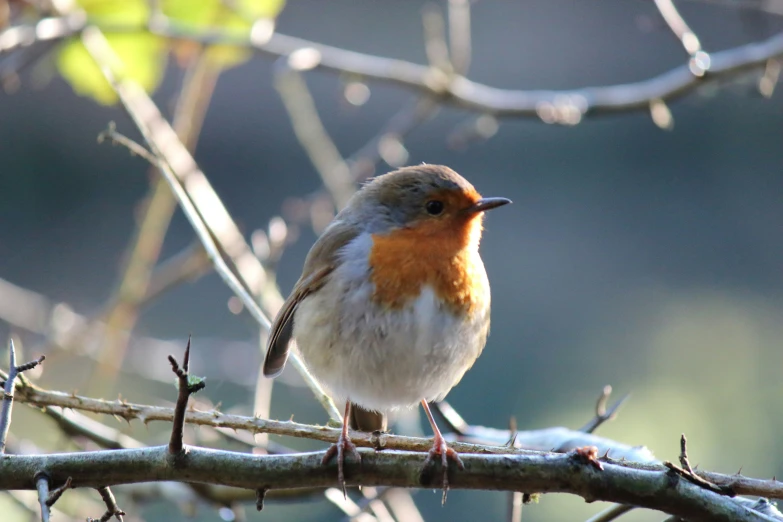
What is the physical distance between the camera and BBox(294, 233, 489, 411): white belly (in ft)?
8.50

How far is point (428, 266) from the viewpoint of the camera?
104 inches

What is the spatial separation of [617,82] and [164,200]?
5.17 metres

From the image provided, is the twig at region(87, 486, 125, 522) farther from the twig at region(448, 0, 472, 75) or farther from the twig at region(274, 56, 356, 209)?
the twig at region(448, 0, 472, 75)

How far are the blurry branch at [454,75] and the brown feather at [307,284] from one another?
44.2 inches

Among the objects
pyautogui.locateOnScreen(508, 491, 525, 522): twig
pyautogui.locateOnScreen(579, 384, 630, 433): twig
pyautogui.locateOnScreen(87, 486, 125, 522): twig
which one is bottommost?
pyautogui.locateOnScreen(87, 486, 125, 522): twig

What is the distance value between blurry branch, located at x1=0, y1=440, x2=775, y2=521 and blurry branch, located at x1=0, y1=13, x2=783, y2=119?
1.95 meters

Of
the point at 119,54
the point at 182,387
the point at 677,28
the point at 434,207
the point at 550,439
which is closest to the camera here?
the point at 182,387

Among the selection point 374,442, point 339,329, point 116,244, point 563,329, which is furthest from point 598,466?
point 116,244

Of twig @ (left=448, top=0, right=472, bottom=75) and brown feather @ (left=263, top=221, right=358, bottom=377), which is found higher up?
twig @ (left=448, top=0, right=472, bottom=75)

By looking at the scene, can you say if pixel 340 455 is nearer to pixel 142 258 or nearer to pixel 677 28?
pixel 142 258

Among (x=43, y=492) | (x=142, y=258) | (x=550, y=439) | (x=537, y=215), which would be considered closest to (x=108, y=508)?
(x=43, y=492)

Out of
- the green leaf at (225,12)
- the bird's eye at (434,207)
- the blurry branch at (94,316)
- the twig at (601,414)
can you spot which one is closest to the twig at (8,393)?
the bird's eye at (434,207)

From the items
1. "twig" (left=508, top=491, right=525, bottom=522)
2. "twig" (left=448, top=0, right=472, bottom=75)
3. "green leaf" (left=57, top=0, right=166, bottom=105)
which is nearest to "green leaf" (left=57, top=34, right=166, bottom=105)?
"green leaf" (left=57, top=0, right=166, bottom=105)

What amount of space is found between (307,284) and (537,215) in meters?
Answer: 4.78
